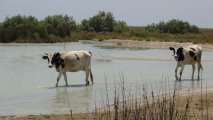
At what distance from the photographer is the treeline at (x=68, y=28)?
7650cm

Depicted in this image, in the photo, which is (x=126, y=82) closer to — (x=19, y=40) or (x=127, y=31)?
(x=19, y=40)

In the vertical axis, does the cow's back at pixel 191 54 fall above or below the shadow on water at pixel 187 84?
above

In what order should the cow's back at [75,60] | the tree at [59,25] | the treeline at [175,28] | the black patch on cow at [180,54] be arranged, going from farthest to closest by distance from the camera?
the treeline at [175,28] → the tree at [59,25] → the black patch on cow at [180,54] → the cow's back at [75,60]

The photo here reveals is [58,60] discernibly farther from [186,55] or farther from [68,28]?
[68,28]

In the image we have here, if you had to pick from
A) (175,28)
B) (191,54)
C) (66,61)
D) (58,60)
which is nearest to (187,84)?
(191,54)

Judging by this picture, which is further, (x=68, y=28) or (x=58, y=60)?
(x=68, y=28)

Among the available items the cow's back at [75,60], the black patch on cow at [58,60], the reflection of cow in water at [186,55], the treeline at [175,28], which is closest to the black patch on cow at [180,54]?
the reflection of cow in water at [186,55]

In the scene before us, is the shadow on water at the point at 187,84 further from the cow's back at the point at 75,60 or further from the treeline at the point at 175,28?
the treeline at the point at 175,28

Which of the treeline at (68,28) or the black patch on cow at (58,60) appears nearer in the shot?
the black patch on cow at (58,60)

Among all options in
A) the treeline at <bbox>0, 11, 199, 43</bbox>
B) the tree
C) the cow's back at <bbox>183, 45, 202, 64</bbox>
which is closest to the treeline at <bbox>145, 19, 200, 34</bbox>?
the treeline at <bbox>0, 11, 199, 43</bbox>

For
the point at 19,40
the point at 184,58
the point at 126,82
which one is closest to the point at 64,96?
the point at 126,82

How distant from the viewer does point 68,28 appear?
8281 cm

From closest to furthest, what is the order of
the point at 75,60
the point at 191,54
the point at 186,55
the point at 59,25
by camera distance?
the point at 75,60 < the point at 186,55 < the point at 191,54 < the point at 59,25

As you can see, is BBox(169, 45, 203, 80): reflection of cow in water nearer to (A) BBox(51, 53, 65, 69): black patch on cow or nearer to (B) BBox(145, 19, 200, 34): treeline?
(A) BBox(51, 53, 65, 69): black patch on cow
